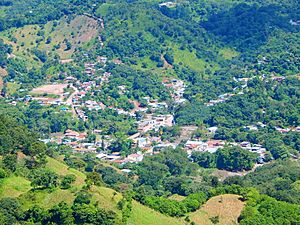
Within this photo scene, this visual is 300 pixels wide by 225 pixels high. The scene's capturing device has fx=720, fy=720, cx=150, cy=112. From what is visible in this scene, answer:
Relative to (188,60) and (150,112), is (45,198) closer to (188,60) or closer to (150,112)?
(150,112)

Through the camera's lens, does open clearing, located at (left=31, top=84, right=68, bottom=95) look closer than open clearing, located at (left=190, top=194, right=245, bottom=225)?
No

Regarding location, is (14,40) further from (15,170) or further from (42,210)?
(42,210)

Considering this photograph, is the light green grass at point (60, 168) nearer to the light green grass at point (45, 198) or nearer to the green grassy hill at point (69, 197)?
the green grassy hill at point (69, 197)

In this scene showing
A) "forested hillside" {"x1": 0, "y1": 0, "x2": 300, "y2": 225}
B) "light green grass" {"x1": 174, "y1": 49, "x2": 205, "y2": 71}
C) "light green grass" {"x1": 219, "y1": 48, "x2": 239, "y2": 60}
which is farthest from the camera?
"light green grass" {"x1": 219, "y1": 48, "x2": 239, "y2": 60}

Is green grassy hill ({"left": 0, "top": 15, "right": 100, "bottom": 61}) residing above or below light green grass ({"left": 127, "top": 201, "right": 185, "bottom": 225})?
below

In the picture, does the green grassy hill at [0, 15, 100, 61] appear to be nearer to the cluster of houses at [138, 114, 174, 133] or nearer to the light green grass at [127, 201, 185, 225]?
the cluster of houses at [138, 114, 174, 133]

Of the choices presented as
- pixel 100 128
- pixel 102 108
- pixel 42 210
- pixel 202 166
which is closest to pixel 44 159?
pixel 42 210

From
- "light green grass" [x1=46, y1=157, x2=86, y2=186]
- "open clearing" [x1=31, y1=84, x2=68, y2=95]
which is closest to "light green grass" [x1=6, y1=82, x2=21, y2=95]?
"open clearing" [x1=31, y1=84, x2=68, y2=95]
